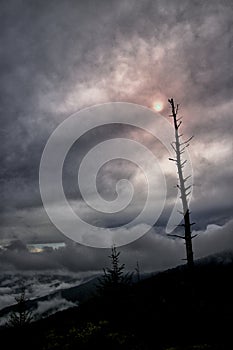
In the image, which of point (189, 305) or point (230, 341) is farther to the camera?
point (189, 305)

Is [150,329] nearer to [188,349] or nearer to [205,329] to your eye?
[205,329]

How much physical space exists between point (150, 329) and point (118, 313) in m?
4.45

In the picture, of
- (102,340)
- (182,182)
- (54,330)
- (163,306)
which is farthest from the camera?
(54,330)

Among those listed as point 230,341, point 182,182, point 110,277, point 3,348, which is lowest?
point 3,348

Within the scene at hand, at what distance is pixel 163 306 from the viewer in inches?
672

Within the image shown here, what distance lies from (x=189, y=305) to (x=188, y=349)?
538cm

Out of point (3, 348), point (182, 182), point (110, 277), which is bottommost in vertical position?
point (3, 348)

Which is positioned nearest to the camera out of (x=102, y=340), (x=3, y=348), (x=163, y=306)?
(x=102, y=340)

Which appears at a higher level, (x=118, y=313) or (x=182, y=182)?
(x=182, y=182)

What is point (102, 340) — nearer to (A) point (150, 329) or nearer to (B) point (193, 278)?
(A) point (150, 329)

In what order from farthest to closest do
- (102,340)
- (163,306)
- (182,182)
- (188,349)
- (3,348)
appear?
1. (163,306)
2. (3,348)
3. (182,182)
4. (102,340)
5. (188,349)

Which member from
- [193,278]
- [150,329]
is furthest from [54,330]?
[193,278]

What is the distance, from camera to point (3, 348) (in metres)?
15.8

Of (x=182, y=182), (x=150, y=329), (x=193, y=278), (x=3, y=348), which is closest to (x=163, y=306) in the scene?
(x=150, y=329)
